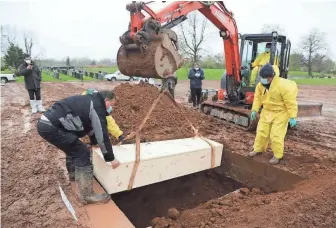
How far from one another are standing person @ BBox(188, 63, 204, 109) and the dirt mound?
7.41ft

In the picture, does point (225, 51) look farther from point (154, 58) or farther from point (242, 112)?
point (154, 58)

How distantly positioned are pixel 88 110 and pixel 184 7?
2.91 meters

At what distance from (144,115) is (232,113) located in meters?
2.48

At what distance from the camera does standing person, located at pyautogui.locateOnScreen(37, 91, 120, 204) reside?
324cm

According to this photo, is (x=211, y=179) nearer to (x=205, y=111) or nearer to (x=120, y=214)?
(x=120, y=214)

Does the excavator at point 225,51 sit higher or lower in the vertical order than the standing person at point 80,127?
higher

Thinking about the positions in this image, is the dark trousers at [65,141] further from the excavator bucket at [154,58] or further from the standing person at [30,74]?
the standing person at [30,74]

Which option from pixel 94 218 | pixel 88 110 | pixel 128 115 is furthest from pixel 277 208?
pixel 128 115

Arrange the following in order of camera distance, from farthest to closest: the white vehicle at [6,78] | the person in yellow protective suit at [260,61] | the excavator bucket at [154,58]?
the white vehicle at [6,78], the person in yellow protective suit at [260,61], the excavator bucket at [154,58]

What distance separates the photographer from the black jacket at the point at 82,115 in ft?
10.6

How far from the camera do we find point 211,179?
17.6 ft

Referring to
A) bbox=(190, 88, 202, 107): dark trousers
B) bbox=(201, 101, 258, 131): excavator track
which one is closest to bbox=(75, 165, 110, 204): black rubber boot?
bbox=(201, 101, 258, 131): excavator track

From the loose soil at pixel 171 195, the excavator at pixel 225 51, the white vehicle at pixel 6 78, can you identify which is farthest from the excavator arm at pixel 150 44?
the white vehicle at pixel 6 78

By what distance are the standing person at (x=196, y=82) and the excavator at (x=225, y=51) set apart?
153 centimetres
